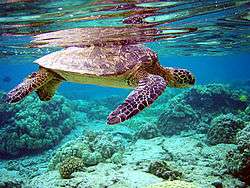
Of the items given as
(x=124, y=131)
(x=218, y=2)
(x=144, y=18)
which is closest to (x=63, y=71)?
(x=144, y=18)

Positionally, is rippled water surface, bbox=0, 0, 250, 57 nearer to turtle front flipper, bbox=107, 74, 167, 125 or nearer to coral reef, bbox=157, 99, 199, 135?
turtle front flipper, bbox=107, 74, 167, 125

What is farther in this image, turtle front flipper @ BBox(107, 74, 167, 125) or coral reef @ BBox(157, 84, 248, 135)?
coral reef @ BBox(157, 84, 248, 135)

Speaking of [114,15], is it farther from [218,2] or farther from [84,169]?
[84,169]

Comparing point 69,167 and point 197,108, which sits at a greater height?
point 69,167

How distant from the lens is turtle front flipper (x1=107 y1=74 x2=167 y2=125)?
14.9ft

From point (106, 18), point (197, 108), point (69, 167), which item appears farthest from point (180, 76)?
point (197, 108)

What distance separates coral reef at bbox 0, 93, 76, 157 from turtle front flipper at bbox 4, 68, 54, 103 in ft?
27.3

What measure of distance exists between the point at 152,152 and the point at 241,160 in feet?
12.5

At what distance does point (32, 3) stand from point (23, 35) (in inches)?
213

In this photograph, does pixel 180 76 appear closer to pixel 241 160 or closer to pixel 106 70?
pixel 106 70

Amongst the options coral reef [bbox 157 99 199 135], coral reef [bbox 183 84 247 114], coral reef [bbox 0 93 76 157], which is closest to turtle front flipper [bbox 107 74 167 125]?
coral reef [bbox 157 99 199 135]

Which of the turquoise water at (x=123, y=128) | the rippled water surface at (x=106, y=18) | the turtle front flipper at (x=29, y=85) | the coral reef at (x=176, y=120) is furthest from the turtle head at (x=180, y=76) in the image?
the coral reef at (x=176, y=120)

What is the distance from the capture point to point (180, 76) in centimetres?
692

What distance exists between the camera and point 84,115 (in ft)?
77.6
